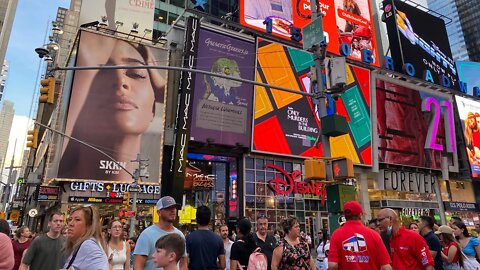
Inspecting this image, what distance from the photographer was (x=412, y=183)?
132ft

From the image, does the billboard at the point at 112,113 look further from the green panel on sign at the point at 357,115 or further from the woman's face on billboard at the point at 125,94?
the green panel on sign at the point at 357,115

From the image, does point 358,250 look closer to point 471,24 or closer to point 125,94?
point 125,94

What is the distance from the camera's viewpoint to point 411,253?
588 cm

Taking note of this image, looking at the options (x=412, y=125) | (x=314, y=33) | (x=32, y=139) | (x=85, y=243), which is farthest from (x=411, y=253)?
(x=412, y=125)

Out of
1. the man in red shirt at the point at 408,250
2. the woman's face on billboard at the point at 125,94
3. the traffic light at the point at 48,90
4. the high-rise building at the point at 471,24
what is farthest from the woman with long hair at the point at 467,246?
the high-rise building at the point at 471,24

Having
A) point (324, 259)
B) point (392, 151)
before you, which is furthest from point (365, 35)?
point (324, 259)

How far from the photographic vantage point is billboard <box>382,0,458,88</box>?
41.5 metres

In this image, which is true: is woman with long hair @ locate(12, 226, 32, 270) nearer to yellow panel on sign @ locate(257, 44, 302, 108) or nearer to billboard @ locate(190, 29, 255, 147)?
billboard @ locate(190, 29, 255, 147)

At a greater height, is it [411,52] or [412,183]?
[411,52]

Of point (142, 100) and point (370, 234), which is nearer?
point (370, 234)

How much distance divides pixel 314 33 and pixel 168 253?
9.10 metres

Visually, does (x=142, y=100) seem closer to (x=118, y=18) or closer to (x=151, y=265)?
(x=118, y=18)

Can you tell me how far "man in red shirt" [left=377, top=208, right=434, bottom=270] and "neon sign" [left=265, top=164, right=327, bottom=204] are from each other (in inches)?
990

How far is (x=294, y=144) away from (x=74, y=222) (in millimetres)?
28753
